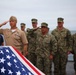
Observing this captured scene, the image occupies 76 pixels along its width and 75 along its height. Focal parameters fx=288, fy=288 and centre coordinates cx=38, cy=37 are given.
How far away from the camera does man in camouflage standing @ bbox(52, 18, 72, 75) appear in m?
8.52

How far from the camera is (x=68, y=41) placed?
8.67m

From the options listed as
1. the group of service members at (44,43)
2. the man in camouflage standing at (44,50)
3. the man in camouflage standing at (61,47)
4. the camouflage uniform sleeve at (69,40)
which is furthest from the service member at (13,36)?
the camouflage uniform sleeve at (69,40)

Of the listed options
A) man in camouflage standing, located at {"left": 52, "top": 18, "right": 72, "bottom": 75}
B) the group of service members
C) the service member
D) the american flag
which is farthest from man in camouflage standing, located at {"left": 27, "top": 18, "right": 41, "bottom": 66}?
the american flag

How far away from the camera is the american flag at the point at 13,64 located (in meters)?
4.20

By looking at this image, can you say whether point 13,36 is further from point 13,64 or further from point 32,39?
point 32,39

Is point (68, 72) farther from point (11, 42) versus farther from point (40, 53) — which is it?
point (11, 42)

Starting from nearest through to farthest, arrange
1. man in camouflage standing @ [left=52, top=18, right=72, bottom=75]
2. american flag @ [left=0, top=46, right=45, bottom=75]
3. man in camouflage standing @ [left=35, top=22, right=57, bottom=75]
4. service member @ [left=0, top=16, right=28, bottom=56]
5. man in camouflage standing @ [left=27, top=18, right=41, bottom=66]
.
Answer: american flag @ [left=0, top=46, right=45, bottom=75] < service member @ [left=0, top=16, right=28, bottom=56] < man in camouflage standing @ [left=35, top=22, right=57, bottom=75] < man in camouflage standing @ [left=52, top=18, right=72, bottom=75] < man in camouflage standing @ [left=27, top=18, right=41, bottom=66]

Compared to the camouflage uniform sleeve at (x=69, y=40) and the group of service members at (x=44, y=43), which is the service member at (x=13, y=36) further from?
the camouflage uniform sleeve at (x=69, y=40)

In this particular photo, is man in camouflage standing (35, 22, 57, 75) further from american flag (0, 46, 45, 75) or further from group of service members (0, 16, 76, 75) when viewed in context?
american flag (0, 46, 45, 75)

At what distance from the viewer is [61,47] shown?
27.9ft

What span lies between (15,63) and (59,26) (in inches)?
172

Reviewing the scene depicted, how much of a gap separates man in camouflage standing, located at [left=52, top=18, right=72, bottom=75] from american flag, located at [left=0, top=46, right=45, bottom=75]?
12.8 ft

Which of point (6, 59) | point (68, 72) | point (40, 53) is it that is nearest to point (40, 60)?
point (40, 53)

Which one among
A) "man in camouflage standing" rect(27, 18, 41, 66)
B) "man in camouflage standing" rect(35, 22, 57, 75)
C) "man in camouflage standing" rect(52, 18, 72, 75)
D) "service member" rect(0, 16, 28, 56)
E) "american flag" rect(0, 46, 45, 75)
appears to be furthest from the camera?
"man in camouflage standing" rect(27, 18, 41, 66)
